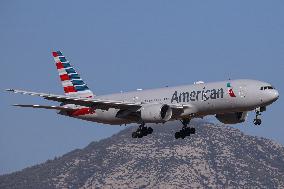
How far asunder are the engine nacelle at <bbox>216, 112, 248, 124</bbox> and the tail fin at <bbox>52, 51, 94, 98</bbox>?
67.1 feet

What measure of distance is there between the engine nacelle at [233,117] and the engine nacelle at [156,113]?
892 centimetres

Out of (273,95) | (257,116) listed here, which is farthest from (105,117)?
(273,95)

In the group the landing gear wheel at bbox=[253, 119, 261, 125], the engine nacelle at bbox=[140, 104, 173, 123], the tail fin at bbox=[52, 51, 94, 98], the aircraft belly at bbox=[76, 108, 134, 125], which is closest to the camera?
the landing gear wheel at bbox=[253, 119, 261, 125]

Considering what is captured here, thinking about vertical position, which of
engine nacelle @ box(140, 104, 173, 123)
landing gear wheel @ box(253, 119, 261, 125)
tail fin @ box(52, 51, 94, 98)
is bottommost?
landing gear wheel @ box(253, 119, 261, 125)

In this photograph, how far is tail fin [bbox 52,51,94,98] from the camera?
10831 centimetres

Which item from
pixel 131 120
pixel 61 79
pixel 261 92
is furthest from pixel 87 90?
pixel 261 92

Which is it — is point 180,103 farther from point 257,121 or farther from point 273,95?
point 273,95

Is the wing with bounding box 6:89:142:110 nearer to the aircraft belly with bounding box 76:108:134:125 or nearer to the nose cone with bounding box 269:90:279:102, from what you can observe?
the aircraft belly with bounding box 76:108:134:125

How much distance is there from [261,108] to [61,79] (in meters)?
33.9

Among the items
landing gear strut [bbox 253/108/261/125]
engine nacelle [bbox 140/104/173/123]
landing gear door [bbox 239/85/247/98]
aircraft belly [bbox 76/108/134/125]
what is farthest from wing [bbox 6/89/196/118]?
landing gear strut [bbox 253/108/261/125]

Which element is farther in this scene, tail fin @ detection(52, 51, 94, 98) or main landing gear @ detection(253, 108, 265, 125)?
tail fin @ detection(52, 51, 94, 98)

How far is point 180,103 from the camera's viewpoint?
91.9 metres

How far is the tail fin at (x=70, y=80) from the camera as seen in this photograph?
10831 centimetres

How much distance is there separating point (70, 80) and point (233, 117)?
26116mm
